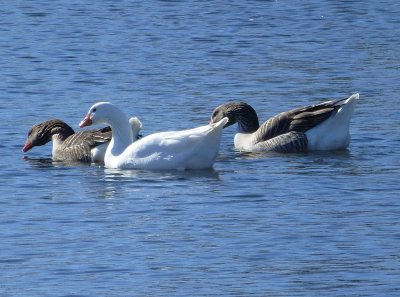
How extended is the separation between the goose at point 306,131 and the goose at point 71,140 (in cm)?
162

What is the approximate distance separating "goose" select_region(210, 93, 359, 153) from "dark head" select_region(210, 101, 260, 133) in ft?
0.77

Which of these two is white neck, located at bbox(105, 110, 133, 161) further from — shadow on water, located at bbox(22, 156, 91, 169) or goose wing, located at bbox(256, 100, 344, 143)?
goose wing, located at bbox(256, 100, 344, 143)

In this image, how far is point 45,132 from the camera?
1919 cm

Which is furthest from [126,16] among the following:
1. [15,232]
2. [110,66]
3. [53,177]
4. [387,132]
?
[15,232]

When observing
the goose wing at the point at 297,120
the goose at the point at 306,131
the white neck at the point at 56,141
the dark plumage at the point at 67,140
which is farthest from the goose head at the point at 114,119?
the goose wing at the point at 297,120

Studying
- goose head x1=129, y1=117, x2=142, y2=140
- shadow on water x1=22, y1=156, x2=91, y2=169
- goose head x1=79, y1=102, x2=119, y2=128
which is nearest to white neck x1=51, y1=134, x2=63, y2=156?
shadow on water x1=22, y1=156, x2=91, y2=169

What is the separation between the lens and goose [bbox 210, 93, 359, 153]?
61.7 feet

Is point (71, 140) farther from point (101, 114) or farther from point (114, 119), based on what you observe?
point (114, 119)

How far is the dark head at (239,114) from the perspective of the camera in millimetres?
19781

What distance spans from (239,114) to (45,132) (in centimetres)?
257

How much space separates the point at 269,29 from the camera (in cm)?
2908

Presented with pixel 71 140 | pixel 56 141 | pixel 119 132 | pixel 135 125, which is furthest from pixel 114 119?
pixel 56 141

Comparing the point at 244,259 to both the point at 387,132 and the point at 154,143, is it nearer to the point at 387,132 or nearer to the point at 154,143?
the point at 154,143

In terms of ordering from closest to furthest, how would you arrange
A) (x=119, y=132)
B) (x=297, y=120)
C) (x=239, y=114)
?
(x=119, y=132), (x=297, y=120), (x=239, y=114)
